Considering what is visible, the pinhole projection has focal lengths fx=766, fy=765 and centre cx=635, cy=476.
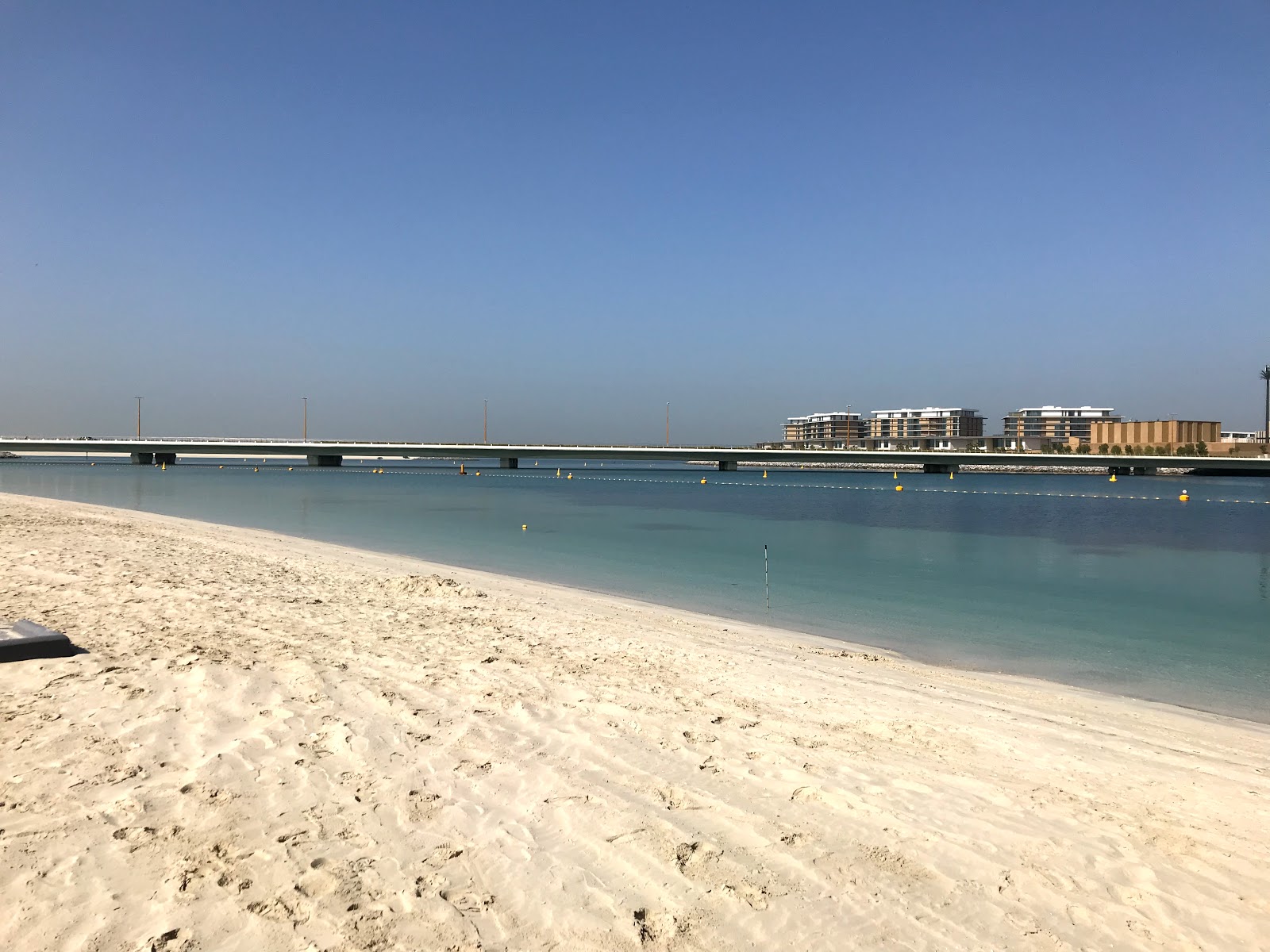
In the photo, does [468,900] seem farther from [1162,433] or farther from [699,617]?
[1162,433]

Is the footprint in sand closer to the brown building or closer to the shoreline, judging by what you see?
the shoreline

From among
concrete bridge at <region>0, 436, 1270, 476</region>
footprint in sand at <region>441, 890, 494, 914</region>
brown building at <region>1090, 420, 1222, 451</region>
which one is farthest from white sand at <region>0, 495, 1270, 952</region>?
brown building at <region>1090, 420, 1222, 451</region>

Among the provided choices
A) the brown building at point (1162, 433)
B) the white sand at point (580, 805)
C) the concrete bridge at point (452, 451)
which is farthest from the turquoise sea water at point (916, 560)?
the brown building at point (1162, 433)

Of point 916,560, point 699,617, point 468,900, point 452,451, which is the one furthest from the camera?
point 452,451

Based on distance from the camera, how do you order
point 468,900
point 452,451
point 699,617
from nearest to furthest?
point 468,900, point 699,617, point 452,451

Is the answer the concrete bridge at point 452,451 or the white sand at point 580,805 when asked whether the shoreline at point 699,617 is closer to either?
the white sand at point 580,805

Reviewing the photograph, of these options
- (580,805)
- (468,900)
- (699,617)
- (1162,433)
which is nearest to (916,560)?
(699,617)

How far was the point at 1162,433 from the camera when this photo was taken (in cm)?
13012

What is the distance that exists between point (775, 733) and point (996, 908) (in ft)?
8.05

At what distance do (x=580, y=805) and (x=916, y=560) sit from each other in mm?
22586

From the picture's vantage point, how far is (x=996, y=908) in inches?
142

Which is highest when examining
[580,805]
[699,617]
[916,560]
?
[580,805]

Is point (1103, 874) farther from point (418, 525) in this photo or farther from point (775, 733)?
point (418, 525)

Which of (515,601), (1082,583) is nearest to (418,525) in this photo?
(515,601)
